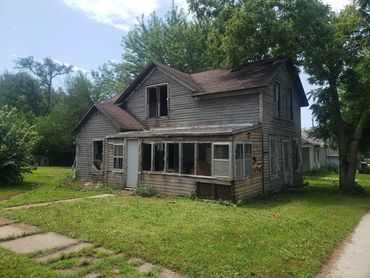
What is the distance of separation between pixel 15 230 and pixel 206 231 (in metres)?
4.75

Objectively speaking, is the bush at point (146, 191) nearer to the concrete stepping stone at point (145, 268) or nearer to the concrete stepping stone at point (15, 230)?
the concrete stepping stone at point (15, 230)

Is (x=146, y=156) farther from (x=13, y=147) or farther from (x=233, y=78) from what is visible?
(x=13, y=147)

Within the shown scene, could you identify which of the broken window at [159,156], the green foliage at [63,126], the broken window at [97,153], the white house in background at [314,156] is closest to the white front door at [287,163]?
the broken window at [159,156]

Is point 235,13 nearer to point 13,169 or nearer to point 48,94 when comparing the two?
point 13,169

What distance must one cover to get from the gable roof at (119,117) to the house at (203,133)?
0.21 feet

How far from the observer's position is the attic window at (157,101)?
1867 centimetres

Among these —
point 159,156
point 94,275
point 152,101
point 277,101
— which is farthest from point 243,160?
point 94,275

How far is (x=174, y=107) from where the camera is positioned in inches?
703

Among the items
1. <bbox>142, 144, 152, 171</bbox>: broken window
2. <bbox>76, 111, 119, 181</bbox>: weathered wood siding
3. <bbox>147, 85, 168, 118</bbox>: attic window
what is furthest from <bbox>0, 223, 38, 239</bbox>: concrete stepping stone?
<bbox>147, 85, 168, 118</bbox>: attic window

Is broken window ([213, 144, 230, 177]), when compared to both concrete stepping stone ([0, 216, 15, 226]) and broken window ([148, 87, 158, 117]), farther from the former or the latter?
concrete stepping stone ([0, 216, 15, 226])

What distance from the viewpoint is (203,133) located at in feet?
43.0

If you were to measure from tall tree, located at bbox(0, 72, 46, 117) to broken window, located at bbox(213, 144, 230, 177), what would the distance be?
5058cm

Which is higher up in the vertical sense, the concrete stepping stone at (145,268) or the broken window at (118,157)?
the broken window at (118,157)

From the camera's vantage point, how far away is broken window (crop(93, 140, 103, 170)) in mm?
19053
